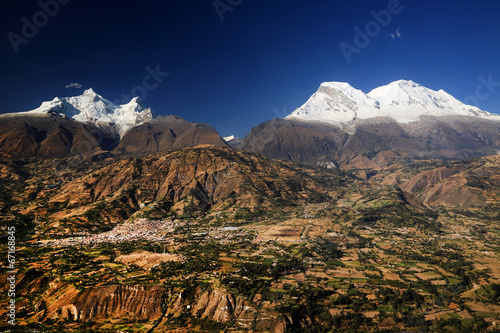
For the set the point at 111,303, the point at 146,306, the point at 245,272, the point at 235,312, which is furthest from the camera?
the point at 245,272

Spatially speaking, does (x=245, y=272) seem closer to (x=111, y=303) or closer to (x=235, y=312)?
(x=235, y=312)

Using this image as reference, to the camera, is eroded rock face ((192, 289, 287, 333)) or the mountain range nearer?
eroded rock face ((192, 289, 287, 333))

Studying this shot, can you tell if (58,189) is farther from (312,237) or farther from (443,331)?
(443,331)

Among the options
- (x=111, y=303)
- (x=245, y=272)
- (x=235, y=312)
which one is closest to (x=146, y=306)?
(x=111, y=303)

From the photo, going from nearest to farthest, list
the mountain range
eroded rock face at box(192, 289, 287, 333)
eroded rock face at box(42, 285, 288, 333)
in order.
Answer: eroded rock face at box(192, 289, 287, 333) → eroded rock face at box(42, 285, 288, 333) → the mountain range

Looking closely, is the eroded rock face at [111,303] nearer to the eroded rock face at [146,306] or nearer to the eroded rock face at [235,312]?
the eroded rock face at [146,306]

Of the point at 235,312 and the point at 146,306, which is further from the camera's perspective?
the point at 146,306

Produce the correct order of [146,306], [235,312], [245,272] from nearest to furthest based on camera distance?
1. [235,312]
2. [146,306]
3. [245,272]

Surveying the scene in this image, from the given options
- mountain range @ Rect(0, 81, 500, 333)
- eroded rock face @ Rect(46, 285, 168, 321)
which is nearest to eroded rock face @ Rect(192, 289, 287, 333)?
mountain range @ Rect(0, 81, 500, 333)

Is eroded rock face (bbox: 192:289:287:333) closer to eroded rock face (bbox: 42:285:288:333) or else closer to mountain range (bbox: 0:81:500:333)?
eroded rock face (bbox: 42:285:288:333)

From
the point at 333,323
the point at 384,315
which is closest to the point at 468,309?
the point at 384,315

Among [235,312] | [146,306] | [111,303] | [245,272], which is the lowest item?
[235,312]
